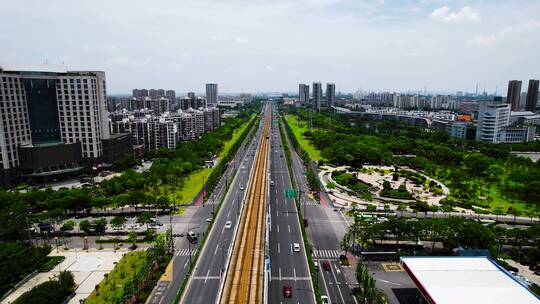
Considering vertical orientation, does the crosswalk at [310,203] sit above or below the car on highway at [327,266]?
above

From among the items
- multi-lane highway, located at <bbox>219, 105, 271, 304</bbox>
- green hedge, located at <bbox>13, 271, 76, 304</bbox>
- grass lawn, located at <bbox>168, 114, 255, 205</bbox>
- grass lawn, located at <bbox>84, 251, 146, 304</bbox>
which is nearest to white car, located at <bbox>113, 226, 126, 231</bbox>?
grass lawn, located at <bbox>84, 251, 146, 304</bbox>

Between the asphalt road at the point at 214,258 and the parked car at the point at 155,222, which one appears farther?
the parked car at the point at 155,222

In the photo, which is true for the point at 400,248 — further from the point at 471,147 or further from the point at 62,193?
the point at 471,147

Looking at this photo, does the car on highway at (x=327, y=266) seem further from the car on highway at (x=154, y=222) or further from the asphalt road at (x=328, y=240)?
the car on highway at (x=154, y=222)

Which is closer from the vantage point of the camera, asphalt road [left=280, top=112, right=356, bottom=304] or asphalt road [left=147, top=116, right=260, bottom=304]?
asphalt road [left=147, top=116, right=260, bottom=304]

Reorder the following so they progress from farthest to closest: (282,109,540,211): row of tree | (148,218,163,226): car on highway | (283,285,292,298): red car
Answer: (282,109,540,211): row of tree < (148,218,163,226): car on highway < (283,285,292,298): red car

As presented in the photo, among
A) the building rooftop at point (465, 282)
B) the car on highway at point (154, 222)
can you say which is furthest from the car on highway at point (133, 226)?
the building rooftop at point (465, 282)

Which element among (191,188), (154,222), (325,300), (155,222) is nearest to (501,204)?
(325,300)

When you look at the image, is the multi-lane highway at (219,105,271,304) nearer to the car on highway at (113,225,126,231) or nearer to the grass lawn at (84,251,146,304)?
the grass lawn at (84,251,146,304)
